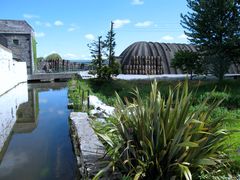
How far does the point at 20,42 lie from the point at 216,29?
2288 cm

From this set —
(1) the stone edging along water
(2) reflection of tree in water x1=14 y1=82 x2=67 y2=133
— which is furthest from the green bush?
(2) reflection of tree in water x1=14 y1=82 x2=67 y2=133

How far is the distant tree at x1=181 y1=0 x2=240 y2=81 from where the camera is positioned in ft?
52.7

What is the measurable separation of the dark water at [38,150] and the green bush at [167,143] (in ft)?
7.08

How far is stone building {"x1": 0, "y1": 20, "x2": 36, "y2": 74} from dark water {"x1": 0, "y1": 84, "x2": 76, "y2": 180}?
22.2m

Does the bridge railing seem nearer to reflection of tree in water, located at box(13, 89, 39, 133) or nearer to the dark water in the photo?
reflection of tree in water, located at box(13, 89, 39, 133)

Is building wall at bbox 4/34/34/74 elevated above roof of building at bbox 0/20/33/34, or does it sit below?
below

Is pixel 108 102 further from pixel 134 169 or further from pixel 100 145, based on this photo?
pixel 134 169

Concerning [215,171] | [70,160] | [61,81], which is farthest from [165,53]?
[215,171]

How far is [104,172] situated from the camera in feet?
11.8

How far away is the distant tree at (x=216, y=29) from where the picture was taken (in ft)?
52.7

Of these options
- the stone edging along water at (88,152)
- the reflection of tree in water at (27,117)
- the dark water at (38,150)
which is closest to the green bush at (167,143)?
the stone edging along water at (88,152)

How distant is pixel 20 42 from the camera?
32.5 metres

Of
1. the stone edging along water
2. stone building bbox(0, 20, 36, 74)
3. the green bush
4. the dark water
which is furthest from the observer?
stone building bbox(0, 20, 36, 74)

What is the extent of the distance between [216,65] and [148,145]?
1370cm
